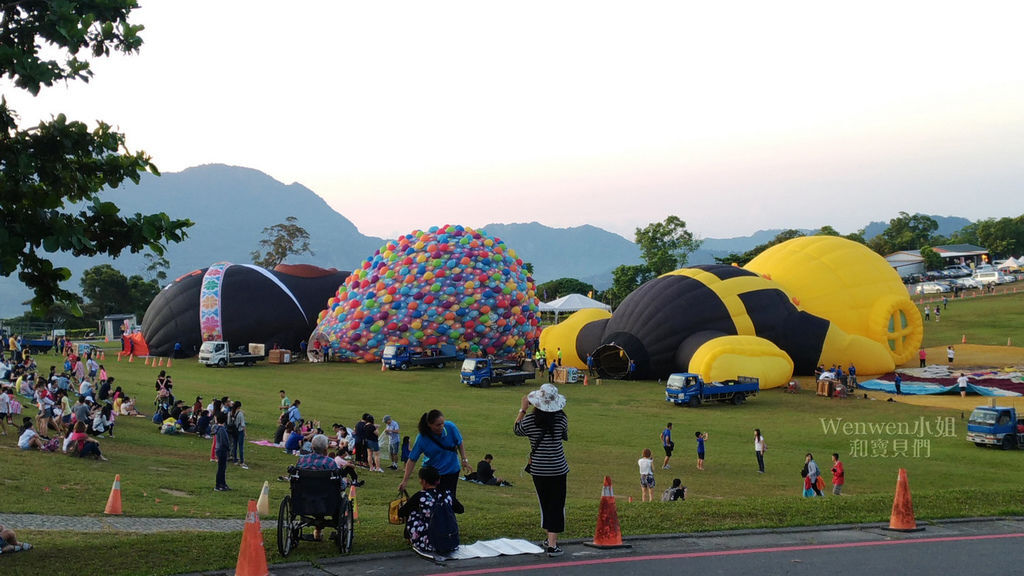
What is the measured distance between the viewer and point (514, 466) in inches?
810

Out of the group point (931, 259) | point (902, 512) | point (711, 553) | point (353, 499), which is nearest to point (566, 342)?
point (353, 499)

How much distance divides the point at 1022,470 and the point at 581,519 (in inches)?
577

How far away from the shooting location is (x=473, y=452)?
72.3ft

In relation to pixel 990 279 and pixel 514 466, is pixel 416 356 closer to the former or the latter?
pixel 514 466

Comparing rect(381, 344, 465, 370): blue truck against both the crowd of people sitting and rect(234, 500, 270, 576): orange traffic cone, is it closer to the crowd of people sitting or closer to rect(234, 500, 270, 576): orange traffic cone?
the crowd of people sitting

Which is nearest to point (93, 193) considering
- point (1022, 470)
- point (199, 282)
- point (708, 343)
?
point (1022, 470)

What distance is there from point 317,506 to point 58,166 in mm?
4080

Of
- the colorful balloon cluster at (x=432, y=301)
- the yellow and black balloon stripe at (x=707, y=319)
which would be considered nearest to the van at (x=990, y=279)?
the yellow and black balloon stripe at (x=707, y=319)

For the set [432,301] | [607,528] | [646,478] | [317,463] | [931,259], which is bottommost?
[646,478]

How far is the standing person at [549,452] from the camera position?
888 cm

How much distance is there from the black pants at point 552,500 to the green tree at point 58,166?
169 inches

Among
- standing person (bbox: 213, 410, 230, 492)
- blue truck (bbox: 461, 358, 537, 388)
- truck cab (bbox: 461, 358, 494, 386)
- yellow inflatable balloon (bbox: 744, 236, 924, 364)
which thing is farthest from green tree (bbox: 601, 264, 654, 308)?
standing person (bbox: 213, 410, 230, 492)

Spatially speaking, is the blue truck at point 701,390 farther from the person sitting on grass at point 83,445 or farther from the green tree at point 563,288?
the green tree at point 563,288

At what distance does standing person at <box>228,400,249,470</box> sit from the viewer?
1889 cm
